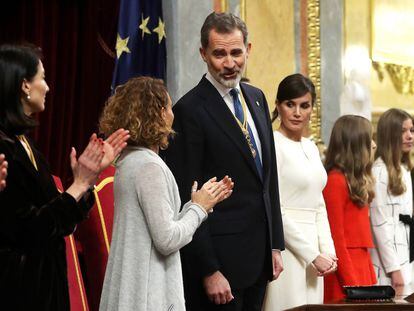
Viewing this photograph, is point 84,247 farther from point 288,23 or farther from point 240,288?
point 288,23

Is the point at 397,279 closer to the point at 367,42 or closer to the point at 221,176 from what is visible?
the point at 221,176

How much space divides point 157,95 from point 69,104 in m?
2.74

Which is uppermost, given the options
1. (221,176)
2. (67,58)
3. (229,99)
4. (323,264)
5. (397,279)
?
(67,58)

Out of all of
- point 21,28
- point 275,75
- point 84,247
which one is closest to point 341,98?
point 275,75

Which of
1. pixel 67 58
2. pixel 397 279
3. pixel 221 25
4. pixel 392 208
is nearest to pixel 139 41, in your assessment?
pixel 67 58

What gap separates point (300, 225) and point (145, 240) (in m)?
1.53

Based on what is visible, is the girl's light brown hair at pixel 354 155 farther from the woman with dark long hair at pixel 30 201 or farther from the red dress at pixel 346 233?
the woman with dark long hair at pixel 30 201

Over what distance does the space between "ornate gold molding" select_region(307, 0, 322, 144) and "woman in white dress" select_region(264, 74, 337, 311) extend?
242cm

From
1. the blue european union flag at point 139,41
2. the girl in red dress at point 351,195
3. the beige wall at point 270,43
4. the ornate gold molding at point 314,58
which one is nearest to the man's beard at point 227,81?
the girl in red dress at point 351,195

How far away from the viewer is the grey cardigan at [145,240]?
11.4ft

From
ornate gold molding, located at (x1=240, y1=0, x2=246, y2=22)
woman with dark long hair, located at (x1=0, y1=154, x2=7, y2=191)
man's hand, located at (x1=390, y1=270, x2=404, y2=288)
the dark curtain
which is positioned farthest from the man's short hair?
ornate gold molding, located at (x1=240, y1=0, x2=246, y2=22)

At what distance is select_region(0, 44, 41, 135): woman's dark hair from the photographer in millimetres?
3285

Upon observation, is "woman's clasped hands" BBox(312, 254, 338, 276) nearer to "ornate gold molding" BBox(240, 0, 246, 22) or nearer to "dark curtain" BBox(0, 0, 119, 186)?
"dark curtain" BBox(0, 0, 119, 186)

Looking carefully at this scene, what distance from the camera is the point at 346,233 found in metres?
5.54
